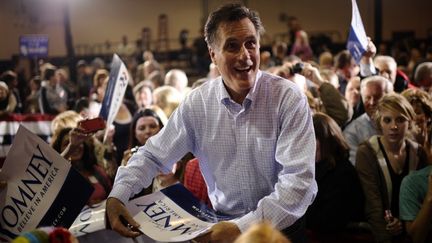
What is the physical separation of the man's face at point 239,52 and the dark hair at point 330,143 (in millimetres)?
1578

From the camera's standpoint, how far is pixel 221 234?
7.34 feet

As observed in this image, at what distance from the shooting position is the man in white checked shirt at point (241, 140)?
2.36 metres

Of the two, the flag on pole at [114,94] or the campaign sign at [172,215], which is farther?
Answer: the flag on pole at [114,94]

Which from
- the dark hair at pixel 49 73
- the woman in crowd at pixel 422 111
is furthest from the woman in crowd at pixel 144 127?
the dark hair at pixel 49 73

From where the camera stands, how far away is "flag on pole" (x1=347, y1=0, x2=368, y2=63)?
A: 512cm

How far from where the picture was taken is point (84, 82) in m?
14.0

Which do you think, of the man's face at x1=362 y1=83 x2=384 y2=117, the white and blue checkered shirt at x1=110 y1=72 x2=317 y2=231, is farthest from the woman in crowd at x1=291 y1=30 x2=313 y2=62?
the white and blue checkered shirt at x1=110 y1=72 x2=317 y2=231

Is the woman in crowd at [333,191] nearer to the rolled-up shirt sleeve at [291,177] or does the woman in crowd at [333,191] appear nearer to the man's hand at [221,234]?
the rolled-up shirt sleeve at [291,177]

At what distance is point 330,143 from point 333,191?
0.32 metres

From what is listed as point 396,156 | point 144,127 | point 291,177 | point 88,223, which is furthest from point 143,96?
point 291,177

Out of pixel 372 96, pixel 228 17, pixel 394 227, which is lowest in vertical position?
pixel 394 227

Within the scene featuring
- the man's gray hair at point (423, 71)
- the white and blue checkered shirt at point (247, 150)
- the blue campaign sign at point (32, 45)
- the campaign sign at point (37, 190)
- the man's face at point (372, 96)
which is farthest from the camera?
the blue campaign sign at point (32, 45)

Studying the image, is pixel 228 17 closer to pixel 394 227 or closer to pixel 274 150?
pixel 274 150

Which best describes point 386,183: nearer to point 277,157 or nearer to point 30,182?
point 277,157
